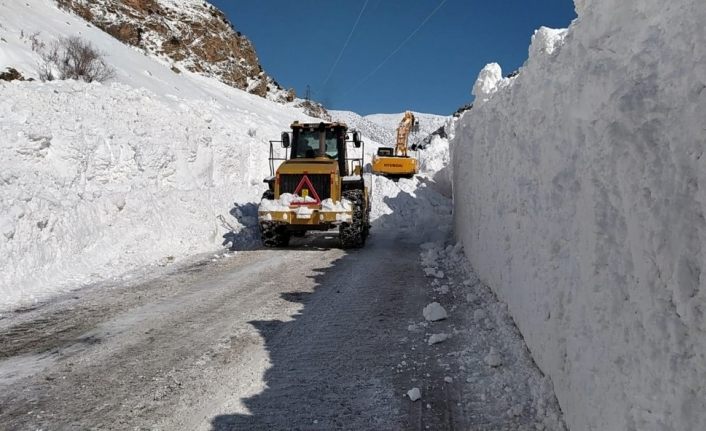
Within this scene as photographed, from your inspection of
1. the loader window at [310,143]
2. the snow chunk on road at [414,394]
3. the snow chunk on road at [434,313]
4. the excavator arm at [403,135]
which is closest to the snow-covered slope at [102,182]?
the loader window at [310,143]

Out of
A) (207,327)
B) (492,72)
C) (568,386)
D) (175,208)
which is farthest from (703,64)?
(492,72)

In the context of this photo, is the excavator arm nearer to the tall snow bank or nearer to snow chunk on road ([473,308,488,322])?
the tall snow bank

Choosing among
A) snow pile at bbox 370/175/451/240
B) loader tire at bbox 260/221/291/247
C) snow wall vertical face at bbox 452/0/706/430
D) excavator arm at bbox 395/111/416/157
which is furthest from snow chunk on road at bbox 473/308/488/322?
excavator arm at bbox 395/111/416/157

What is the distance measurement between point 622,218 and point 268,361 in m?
3.34

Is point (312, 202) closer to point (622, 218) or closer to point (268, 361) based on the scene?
point (268, 361)

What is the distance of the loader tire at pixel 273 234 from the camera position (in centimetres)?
1160

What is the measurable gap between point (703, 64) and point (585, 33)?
1.59m

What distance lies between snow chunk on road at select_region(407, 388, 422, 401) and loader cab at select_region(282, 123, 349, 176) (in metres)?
9.31

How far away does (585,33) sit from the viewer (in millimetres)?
3182

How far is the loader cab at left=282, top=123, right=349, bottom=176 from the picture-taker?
12922 millimetres

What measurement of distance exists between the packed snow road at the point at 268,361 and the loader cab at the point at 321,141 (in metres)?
5.83

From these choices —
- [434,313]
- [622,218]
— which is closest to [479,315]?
[434,313]

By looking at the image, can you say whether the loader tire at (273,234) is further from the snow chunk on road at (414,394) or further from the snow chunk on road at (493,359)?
the snow chunk on road at (414,394)

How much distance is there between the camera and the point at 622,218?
7.64 ft
